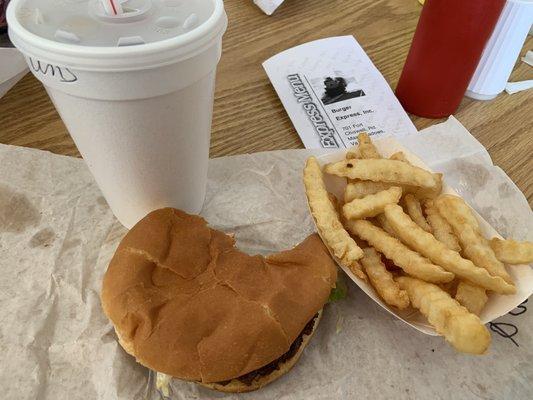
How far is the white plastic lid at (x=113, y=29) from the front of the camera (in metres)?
0.77

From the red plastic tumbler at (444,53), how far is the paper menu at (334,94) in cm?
8

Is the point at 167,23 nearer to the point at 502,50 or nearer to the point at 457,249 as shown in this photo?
the point at 457,249

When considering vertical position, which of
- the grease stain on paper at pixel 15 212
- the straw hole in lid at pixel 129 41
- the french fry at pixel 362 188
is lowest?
the grease stain on paper at pixel 15 212

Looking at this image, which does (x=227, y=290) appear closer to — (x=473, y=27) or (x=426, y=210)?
(x=426, y=210)

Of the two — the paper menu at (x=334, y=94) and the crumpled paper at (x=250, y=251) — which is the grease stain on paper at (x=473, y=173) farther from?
the paper menu at (x=334, y=94)

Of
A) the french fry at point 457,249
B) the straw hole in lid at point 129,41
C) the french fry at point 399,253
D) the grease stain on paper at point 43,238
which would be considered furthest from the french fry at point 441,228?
the grease stain on paper at point 43,238

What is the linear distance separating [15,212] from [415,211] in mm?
1045

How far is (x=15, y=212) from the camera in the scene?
1223 mm

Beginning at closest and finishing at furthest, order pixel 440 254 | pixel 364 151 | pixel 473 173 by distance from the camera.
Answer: pixel 440 254 < pixel 364 151 < pixel 473 173

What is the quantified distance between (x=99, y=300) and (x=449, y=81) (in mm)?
1198

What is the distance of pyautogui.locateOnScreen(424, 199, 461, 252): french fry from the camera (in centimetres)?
102

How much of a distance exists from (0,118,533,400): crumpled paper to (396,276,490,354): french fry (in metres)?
0.19

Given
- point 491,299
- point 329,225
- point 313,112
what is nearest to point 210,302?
point 329,225

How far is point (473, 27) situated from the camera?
4.17ft
